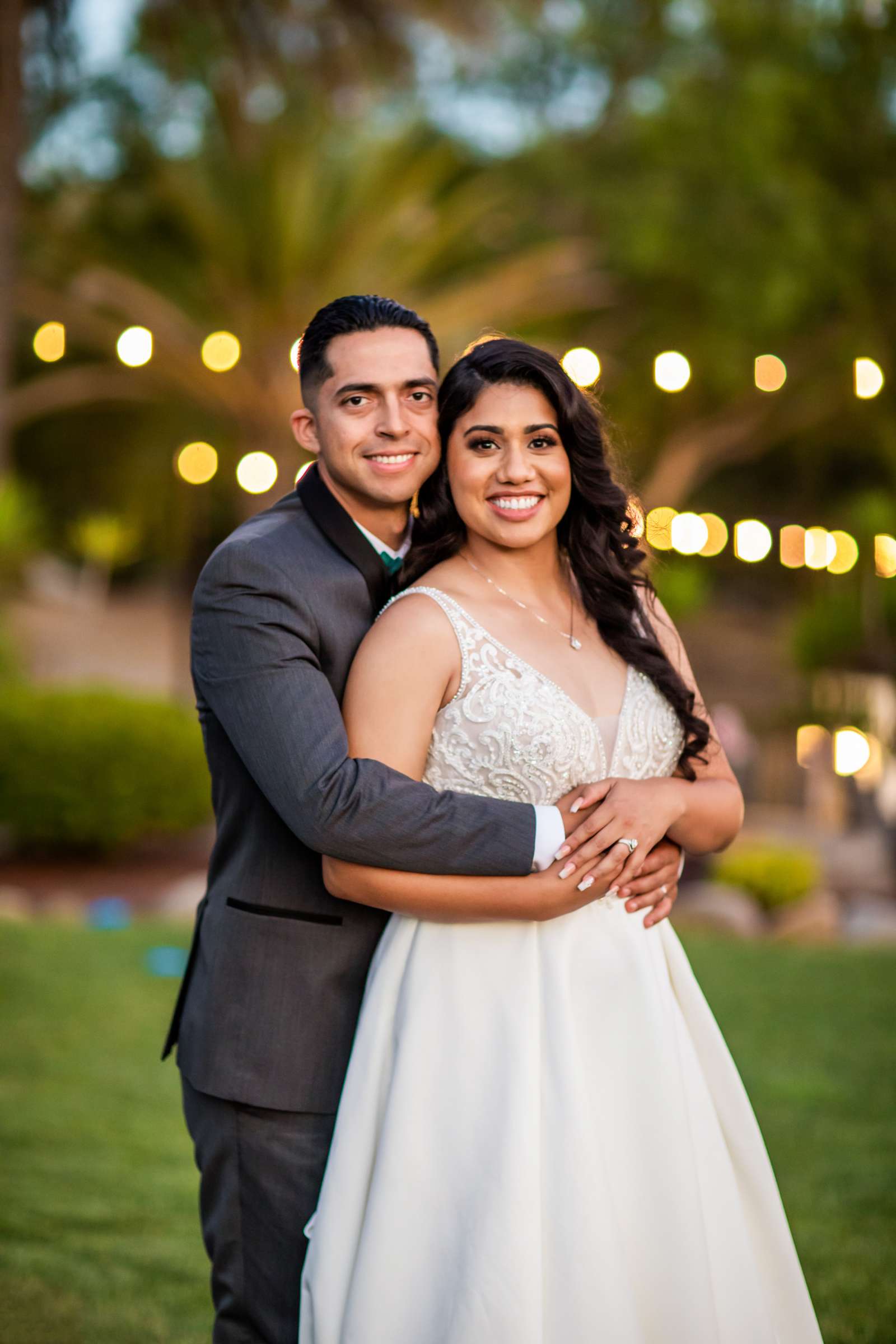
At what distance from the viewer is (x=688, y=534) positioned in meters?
10.1

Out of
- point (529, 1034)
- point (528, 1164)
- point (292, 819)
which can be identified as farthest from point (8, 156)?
point (528, 1164)

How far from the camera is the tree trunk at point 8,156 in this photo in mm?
10789

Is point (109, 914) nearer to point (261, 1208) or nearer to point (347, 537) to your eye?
point (261, 1208)

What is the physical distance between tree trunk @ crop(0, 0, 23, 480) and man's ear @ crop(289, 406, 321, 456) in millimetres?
9025

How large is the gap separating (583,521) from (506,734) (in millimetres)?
628

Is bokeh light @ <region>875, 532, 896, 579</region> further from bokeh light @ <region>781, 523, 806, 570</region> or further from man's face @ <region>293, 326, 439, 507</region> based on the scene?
man's face @ <region>293, 326, 439, 507</region>

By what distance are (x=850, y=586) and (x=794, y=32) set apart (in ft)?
27.0

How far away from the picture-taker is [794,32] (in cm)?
1844

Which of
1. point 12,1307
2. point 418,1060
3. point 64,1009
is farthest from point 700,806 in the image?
point 64,1009

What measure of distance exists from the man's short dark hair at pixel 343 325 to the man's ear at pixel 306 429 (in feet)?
0.10

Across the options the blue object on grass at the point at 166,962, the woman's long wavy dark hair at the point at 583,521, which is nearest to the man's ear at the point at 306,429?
the woman's long wavy dark hair at the point at 583,521

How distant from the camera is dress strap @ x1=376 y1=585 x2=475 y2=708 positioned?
268 cm

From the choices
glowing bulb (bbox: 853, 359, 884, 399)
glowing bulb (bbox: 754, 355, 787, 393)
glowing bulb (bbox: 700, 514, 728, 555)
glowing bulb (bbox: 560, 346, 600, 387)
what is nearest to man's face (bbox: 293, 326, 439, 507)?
glowing bulb (bbox: 560, 346, 600, 387)

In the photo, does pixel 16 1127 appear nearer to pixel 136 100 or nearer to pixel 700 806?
pixel 700 806
